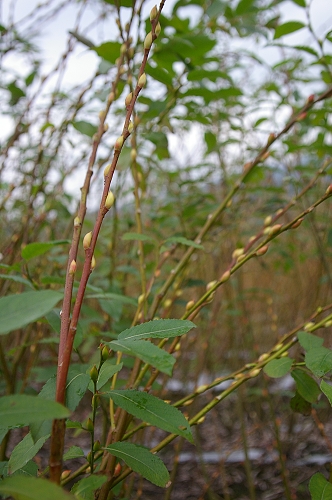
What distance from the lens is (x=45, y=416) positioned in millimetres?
376

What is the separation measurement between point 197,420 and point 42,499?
0.43 m

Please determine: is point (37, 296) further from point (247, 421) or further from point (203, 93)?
point (247, 421)

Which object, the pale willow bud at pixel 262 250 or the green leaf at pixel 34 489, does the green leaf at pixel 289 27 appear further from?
the green leaf at pixel 34 489

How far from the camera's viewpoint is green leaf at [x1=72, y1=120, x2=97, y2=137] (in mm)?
1097

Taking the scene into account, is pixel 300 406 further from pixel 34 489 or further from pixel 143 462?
pixel 34 489

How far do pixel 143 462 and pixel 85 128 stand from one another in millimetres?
826

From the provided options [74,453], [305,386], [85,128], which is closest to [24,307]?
[74,453]

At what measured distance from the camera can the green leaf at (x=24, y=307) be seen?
0.38 meters

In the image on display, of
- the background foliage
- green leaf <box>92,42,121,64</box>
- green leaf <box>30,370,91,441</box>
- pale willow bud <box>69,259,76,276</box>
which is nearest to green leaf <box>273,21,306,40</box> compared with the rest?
the background foliage

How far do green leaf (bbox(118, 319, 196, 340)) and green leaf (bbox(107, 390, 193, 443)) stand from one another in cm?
8

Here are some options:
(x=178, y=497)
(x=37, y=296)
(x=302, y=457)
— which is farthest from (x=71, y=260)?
(x=302, y=457)

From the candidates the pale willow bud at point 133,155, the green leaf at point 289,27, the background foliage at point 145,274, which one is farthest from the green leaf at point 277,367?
the green leaf at point 289,27

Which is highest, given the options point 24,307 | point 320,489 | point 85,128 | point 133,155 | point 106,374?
point 85,128

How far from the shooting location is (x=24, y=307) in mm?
396
